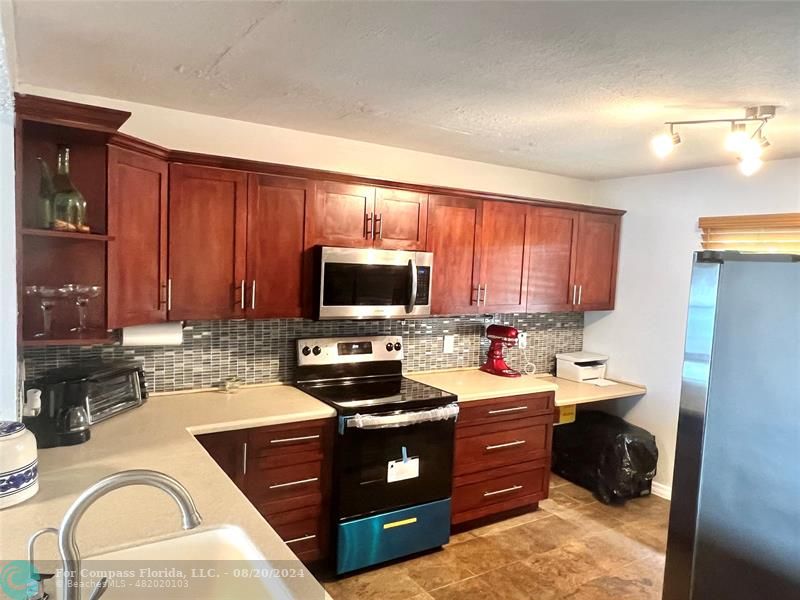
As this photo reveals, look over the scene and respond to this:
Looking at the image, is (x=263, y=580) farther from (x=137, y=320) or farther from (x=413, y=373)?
(x=413, y=373)

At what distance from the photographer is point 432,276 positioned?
3160 mm

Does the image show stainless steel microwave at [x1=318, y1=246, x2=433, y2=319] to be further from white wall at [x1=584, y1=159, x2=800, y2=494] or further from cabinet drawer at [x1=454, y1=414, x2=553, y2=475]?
white wall at [x1=584, y1=159, x2=800, y2=494]

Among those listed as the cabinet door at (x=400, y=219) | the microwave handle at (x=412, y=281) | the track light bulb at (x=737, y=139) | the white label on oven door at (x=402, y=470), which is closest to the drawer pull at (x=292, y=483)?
the white label on oven door at (x=402, y=470)

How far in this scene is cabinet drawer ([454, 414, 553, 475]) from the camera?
303 centimetres

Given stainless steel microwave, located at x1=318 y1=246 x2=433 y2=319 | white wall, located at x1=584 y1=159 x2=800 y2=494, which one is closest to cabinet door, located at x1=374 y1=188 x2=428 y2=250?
stainless steel microwave, located at x1=318 y1=246 x2=433 y2=319

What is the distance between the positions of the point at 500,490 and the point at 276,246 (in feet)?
6.44

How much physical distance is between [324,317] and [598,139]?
1.75 meters

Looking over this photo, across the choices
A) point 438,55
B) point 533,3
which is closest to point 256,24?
point 438,55

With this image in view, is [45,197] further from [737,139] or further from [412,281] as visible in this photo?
[737,139]

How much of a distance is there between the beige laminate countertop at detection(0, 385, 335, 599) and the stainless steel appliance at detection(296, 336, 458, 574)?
0.70ft

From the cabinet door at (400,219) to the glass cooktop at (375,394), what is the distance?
2.62 feet

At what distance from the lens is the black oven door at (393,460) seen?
2.57 meters

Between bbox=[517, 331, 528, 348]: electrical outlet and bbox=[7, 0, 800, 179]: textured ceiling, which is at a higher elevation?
bbox=[7, 0, 800, 179]: textured ceiling

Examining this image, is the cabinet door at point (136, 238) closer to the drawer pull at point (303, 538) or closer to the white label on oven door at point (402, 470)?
the drawer pull at point (303, 538)
